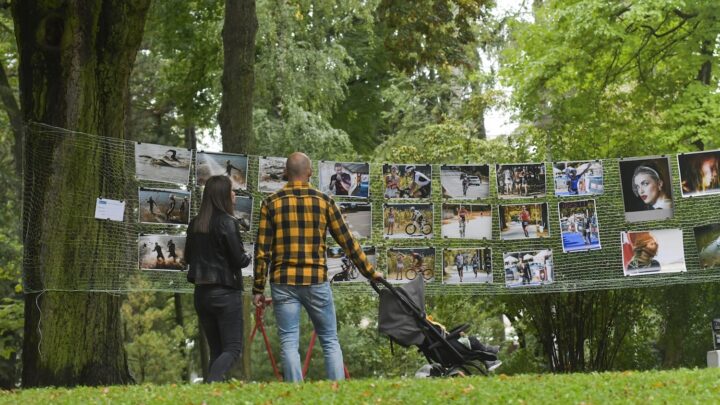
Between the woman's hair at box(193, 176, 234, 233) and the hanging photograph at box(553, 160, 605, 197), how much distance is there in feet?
16.8

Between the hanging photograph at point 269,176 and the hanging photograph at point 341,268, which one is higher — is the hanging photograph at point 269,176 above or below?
above

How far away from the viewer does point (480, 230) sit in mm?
12578

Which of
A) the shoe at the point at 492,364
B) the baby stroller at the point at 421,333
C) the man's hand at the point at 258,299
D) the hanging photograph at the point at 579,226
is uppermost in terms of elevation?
the hanging photograph at the point at 579,226

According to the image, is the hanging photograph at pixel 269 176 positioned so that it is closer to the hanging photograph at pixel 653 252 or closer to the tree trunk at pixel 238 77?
the tree trunk at pixel 238 77

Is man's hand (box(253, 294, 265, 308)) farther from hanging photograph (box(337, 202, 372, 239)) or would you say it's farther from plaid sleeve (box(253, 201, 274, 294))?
hanging photograph (box(337, 202, 372, 239))

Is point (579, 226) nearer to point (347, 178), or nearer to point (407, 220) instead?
point (407, 220)

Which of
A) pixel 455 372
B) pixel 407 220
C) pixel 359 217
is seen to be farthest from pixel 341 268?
pixel 455 372

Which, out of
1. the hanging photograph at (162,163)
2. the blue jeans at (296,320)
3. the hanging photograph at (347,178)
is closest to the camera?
the blue jeans at (296,320)

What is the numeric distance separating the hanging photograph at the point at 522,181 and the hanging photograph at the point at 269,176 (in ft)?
7.93

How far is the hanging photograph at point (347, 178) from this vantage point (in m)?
12.3

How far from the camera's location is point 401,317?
30.0ft

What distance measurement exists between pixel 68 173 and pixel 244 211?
215 centimetres

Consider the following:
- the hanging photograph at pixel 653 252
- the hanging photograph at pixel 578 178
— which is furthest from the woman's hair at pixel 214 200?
the hanging photograph at pixel 653 252

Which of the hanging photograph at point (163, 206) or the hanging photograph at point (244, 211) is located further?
the hanging photograph at point (244, 211)
